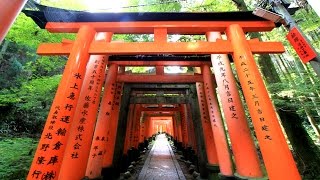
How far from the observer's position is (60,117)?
12.6ft

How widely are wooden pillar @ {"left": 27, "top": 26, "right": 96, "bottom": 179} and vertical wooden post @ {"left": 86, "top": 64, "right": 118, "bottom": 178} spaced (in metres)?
2.73

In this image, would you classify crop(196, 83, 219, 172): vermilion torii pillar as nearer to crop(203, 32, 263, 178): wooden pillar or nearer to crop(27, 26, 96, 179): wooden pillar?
crop(203, 32, 263, 178): wooden pillar

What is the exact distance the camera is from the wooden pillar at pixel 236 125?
190 inches

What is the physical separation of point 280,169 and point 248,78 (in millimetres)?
1632

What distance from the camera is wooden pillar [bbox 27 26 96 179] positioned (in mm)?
3510

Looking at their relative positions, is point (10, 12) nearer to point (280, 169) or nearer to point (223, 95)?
point (280, 169)

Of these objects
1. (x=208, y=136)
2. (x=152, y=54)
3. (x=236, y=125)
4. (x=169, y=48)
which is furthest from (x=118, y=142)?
(x=169, y=48)

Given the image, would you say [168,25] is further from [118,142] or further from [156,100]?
[156,100]

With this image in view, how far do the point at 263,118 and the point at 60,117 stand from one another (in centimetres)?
341

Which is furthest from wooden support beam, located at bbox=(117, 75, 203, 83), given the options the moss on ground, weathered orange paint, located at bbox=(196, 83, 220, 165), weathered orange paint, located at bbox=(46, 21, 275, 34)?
the moss on ground

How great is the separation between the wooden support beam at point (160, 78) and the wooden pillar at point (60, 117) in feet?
12.7

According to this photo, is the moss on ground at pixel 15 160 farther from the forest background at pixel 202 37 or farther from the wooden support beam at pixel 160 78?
the wooden support beam at pixel 160 78

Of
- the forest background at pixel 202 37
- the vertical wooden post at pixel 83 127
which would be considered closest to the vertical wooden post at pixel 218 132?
the forest background at pixel 202 37

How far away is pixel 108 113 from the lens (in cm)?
707
